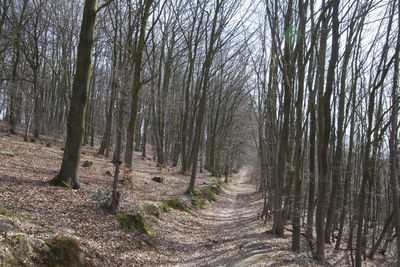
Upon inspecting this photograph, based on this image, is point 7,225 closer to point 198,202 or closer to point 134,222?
point 134,222

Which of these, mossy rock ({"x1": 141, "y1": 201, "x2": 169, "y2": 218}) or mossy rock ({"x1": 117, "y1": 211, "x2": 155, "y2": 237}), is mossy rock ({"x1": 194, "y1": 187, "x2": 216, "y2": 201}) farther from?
mossy rock ({"x1": 117, "y1": 211, "x2": 155, "y2": 237})

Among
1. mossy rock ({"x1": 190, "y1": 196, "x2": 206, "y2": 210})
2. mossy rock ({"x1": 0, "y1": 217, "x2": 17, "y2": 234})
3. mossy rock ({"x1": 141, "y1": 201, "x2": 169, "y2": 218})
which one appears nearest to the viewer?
mossy rock ({"x1": 0, "y1": 217, "x2": 17, "y2": 234})

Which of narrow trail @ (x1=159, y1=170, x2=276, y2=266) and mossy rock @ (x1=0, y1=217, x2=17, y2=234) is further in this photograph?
narrow trail @ (x1=159, y1=170, x2=276, y2=266)

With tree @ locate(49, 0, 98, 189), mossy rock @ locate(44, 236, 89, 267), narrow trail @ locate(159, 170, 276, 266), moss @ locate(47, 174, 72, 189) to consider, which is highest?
tree @ locate(49, 0, 98, 189)

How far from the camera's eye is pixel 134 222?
22.3 ft

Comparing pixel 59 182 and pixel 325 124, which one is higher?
pixel 325 124

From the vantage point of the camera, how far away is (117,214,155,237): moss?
21.2 feet

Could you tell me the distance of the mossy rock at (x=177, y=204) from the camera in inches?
391

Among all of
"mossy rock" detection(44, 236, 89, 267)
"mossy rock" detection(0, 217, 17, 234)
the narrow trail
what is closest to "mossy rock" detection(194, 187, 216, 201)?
the narrow trail

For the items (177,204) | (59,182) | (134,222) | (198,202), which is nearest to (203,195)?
(198,202)

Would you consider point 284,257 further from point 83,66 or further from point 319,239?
point 83,66

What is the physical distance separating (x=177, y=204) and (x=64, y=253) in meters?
6.50

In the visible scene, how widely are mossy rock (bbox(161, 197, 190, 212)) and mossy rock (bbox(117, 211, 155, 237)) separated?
Result: 8.27 ft

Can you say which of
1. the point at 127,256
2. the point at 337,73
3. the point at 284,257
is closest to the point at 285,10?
the point at 337,73
